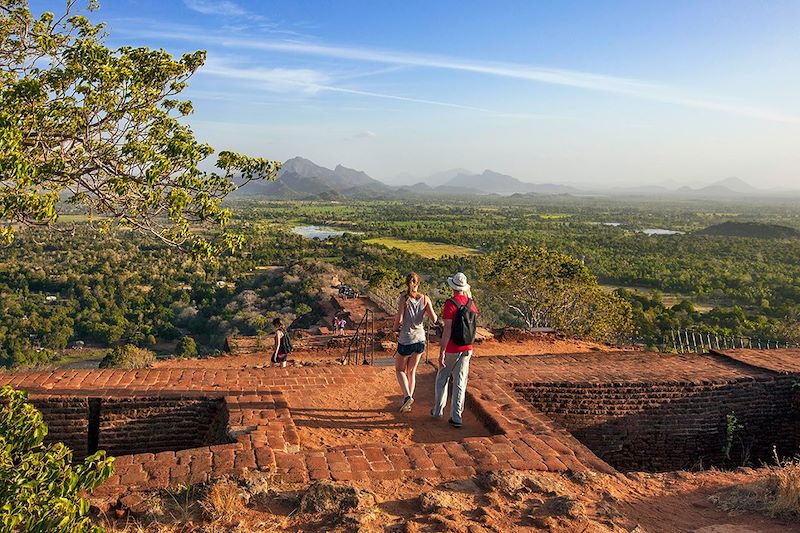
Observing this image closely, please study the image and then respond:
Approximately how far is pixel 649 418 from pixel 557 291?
35.0 ft

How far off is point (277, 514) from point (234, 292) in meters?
31.3

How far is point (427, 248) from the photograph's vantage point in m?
55.9

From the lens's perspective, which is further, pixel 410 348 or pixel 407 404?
pixel 407 404

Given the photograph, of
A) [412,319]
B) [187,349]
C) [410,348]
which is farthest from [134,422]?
[187,349]

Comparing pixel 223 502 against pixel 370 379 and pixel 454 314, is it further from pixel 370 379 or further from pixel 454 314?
pixel 370 379

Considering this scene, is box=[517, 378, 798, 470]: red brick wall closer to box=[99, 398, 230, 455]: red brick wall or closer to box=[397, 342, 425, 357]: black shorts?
box=[397, 342, 425, 357]: black shorts

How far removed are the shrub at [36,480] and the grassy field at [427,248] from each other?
45.5 meters

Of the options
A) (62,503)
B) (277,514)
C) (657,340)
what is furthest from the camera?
(657,340)

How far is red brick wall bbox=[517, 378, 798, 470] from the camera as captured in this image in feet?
20.5

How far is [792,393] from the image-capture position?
261 inches

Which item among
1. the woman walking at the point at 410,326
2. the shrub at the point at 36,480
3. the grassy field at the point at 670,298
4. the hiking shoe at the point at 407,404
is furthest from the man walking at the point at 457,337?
the grassy field at the point at 670,298

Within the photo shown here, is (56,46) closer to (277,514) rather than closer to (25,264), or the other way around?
(277,514)

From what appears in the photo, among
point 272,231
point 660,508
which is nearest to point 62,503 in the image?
point 660,508

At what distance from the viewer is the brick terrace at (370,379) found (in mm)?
3824
